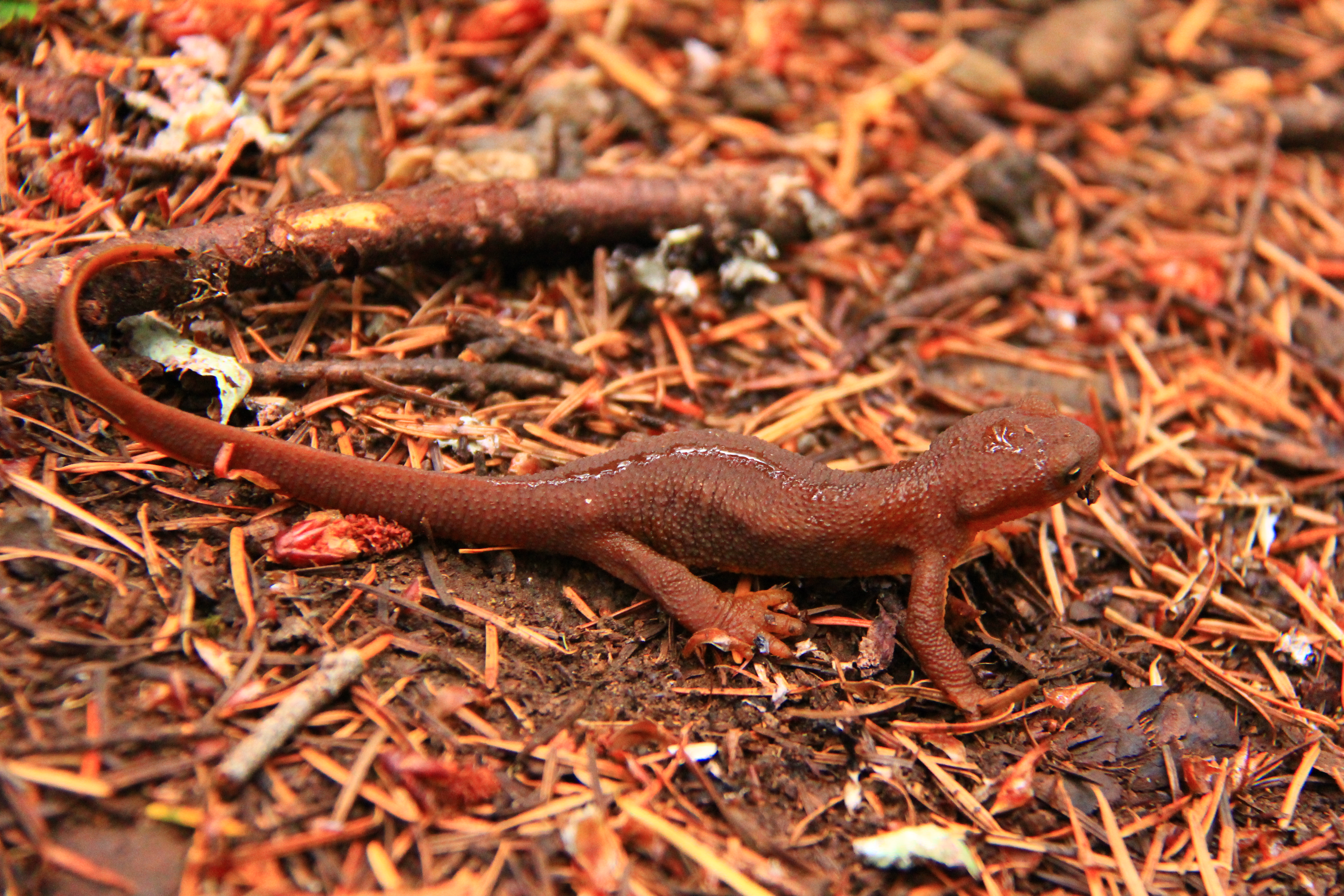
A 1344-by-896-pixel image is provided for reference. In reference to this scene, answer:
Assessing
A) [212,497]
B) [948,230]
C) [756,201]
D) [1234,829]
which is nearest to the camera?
[1234,829]

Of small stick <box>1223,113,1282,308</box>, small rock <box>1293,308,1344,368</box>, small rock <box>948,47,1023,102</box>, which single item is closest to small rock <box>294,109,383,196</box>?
small rock <box>948,47,1023,102</box>

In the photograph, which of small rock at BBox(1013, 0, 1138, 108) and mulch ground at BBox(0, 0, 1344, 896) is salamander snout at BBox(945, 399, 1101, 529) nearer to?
mulch ground at BBox(0, 0, 1344, 896)

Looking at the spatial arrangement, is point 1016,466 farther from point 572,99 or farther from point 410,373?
point 572,99

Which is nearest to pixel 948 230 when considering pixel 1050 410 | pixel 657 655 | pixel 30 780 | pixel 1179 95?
pixel 1050 410

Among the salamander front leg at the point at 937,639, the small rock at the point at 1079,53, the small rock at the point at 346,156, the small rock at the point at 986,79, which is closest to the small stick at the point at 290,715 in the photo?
the salamander front leg at the point at 937,639

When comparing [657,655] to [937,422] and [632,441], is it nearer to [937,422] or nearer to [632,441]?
[632,441]

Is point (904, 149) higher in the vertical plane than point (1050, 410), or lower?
higher
